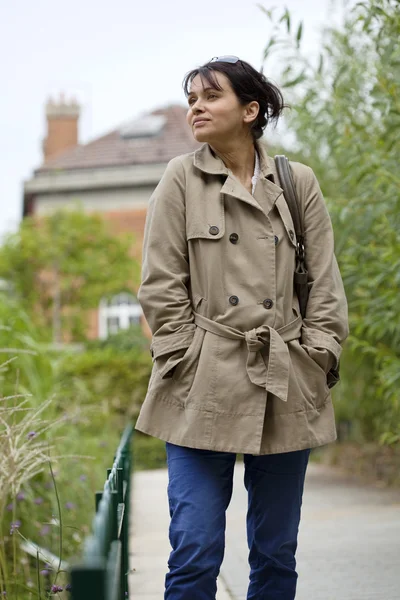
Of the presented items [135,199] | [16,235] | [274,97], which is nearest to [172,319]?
[274,97]

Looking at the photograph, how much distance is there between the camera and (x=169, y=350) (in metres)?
3.03

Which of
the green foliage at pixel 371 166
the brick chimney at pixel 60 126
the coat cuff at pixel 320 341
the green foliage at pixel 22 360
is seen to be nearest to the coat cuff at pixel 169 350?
the coat cuff at pixel 320 341

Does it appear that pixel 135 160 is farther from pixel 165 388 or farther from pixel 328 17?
pixel 165 388

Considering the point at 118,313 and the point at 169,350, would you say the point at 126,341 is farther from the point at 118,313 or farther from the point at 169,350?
the point at 169,350

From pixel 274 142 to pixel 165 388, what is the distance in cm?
867

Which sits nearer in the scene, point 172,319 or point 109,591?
point 109,591

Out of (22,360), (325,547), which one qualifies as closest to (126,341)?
(22,360)

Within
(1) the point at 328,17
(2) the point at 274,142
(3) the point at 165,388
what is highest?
(1) the point at 328,17

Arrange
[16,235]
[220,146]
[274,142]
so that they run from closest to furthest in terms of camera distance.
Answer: [220,146]
[274,142]
[16,235]

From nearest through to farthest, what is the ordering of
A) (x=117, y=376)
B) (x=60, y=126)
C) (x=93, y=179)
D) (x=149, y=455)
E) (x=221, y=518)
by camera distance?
(x=221, y=518) < (x=149, y=455) < (x=117, y=376) < (x=93, y=179) < (x=60, y=126)

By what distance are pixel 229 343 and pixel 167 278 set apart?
0.27 meters

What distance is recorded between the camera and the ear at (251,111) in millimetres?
3387

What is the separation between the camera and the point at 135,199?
105 feet

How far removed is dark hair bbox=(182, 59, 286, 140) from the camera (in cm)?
333
